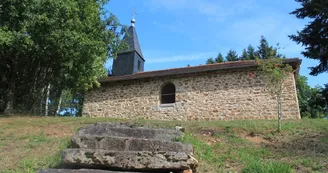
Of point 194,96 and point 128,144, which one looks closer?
point 128,144

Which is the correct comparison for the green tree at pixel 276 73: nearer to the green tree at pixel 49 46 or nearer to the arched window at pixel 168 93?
the arched window at pixel 168 93

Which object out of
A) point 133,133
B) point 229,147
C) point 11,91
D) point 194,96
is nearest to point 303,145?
point 229,147

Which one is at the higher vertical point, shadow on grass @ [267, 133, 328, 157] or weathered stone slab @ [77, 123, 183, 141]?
weathered stone slab @ [77, 123, 183, 141]

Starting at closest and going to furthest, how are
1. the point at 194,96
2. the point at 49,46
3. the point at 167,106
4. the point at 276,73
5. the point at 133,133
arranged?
the point at 133,133
the point at 276,73
the point at 49,46
the point at 194,96
the point at 167,106

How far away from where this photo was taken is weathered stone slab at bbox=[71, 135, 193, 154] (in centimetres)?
487

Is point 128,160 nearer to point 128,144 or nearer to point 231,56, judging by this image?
point 128,144

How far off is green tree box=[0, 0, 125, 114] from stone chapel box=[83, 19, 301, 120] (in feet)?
4.55

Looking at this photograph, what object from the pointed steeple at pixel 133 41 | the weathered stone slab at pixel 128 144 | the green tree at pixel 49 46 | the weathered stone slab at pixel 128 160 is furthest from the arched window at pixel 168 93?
the weathered stone slab at pixel 128 160

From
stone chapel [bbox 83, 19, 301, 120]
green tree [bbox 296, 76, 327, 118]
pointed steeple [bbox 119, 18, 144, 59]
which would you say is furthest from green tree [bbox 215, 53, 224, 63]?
stone chapel [bbox 83, 19, 301, 120]

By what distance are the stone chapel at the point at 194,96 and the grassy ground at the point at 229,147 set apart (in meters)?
4.31

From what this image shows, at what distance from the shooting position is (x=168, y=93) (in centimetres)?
1500

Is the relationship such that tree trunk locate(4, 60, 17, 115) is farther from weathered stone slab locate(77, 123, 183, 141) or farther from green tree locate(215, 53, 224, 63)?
green tree locate(215, 53, 224, 63)

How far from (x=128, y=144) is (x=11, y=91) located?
976 cm

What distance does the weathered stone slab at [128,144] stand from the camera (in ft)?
16.0
